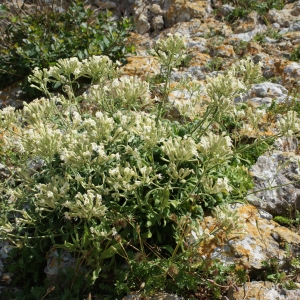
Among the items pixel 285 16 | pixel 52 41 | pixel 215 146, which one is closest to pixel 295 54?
pixel 285 16

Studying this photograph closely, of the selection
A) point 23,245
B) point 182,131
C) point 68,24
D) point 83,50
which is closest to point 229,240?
point 182,131

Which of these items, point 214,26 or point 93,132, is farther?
point 214,26

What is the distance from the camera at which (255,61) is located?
7.31 metres

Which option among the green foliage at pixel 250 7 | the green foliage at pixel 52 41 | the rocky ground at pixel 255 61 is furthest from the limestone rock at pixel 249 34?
the green foliage at pixel 52 41

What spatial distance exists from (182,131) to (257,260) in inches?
63.8

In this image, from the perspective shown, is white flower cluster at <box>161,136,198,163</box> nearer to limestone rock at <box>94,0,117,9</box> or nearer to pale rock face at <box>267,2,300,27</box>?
pale rock face at <box>267,2,300,27</box>

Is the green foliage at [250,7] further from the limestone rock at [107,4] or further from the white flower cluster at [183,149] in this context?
the white flower cluster at [183,149]

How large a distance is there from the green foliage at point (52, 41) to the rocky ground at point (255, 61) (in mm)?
424

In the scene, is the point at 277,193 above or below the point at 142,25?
below

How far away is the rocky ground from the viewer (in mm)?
3852

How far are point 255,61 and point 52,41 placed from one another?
151 inches

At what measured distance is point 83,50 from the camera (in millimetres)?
7246

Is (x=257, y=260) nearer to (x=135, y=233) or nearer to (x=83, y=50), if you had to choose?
(x=135, y=233)

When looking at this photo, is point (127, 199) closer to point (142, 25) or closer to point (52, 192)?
point (52, 192)
